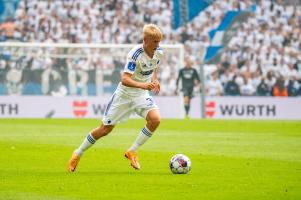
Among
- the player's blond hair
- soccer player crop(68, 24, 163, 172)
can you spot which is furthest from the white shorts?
the player's blond hair

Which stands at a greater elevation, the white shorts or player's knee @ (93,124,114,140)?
the white shorts

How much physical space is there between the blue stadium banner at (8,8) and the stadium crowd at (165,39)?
0.95 ft

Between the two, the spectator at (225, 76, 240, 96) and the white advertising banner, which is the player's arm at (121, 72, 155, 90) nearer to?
the white advertising banner

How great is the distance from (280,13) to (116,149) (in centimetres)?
2325

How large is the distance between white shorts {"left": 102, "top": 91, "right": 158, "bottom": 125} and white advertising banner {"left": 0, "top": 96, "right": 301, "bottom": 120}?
20.7 metres

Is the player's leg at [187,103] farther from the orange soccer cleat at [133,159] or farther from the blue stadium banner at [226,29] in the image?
the orange soccer cleat at [133,159]

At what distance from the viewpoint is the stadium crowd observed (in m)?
35.8

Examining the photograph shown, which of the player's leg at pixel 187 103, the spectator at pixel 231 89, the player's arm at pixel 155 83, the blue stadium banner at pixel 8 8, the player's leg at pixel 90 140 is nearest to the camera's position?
the player's arm at pixel 155 83

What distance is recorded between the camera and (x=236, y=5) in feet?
132

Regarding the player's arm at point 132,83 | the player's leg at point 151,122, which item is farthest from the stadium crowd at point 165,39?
the player's arm at point 132,83

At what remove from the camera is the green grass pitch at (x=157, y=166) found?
35.1ft

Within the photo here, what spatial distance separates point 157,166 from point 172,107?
21022 mm

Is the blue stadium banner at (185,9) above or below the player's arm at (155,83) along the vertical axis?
below

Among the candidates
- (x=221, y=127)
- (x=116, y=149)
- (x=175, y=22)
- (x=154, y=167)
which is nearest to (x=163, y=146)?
(x=116, y=149)
